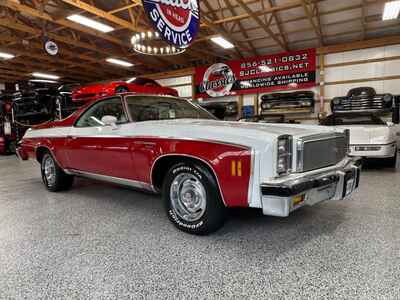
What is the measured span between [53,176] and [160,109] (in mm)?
2190

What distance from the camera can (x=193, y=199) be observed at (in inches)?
91.3

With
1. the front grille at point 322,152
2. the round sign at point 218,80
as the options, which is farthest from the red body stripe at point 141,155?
the round sign at point 218,80

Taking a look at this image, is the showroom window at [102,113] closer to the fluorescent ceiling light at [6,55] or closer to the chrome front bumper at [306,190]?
the chrome front bumper at [306,190]

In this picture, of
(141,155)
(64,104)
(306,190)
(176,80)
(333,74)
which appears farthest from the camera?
(176,80)

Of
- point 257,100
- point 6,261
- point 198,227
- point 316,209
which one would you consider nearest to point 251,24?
point 257,100

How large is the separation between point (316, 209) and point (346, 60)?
9862 millimetres

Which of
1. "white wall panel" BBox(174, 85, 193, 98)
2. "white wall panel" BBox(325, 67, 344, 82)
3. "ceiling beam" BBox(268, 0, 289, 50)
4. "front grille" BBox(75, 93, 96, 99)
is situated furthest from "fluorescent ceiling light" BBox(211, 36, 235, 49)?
"front grille" BBox(75, 93, 96, 99)

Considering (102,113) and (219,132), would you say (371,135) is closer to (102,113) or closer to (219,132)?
(219,132)

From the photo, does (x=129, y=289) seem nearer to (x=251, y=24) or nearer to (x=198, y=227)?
(x=198, y=227)

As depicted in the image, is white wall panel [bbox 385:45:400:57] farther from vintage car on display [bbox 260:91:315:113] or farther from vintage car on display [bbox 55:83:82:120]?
vintage car on display [bbox 55:83:82:120]

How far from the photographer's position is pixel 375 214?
276 cm

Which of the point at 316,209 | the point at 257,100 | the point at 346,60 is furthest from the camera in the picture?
the point at 257,100

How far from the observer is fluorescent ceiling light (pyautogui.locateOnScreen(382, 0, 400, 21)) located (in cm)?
736

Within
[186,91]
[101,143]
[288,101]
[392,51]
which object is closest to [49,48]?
[186,91]
